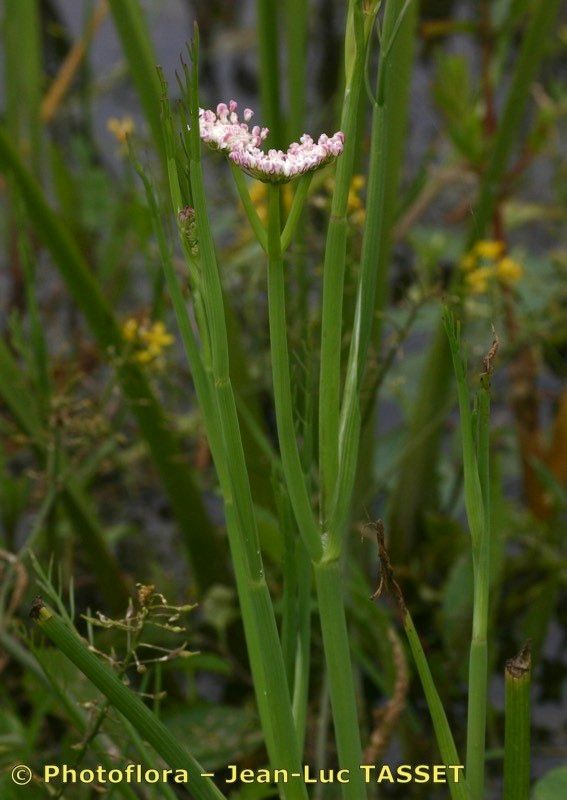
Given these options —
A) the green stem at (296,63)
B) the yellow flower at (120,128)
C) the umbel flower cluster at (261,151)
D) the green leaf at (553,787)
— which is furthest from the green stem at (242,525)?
the green stem at (296,63)

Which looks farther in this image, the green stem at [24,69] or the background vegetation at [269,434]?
the green stem at [24,69]

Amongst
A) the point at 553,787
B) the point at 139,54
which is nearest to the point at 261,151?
the point at 553,787

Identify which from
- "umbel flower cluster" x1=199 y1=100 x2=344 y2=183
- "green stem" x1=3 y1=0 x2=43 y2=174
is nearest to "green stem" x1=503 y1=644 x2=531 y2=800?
"umbel flower cluster" x1=199 y1=100 x2=344 y2=183

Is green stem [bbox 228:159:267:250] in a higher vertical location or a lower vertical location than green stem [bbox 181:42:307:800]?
higher

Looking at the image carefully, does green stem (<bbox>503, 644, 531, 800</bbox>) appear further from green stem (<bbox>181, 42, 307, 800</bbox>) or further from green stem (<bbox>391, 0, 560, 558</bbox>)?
green stem (<bbox>391, 0, 560, 558</bbox>)

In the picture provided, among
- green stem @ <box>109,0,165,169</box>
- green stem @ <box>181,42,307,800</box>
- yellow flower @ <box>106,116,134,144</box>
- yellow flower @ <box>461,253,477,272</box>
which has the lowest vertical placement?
green stem @ <box>181,42,307,800</box>

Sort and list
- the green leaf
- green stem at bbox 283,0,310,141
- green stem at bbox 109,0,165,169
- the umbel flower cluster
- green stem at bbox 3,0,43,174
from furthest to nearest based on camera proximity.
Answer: green stem at bbox 3,0,43,174
green stem at bbox 283,0,310,141
green stem at bbox 109,0,165,169
the green leaf
the umbel flower cluster

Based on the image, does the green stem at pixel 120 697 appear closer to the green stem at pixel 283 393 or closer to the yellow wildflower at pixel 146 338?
the green stem at pixel 283 393
